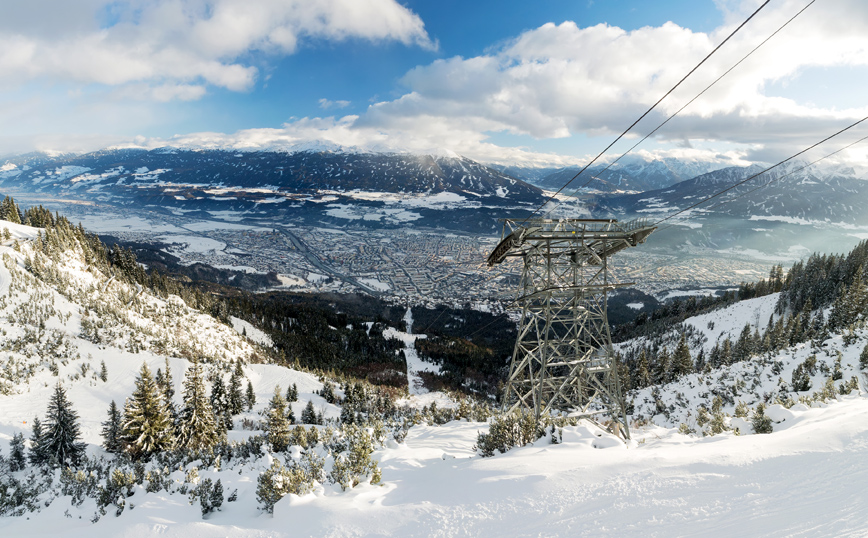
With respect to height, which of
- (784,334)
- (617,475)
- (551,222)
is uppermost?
(551,222)

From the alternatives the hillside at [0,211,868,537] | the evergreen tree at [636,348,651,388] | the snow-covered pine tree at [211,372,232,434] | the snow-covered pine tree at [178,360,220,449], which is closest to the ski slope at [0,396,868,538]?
the hillside at [0,211,868,537]

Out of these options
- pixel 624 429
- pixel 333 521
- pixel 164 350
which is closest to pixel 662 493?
pixel 333 521

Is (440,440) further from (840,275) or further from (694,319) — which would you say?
(694,319)

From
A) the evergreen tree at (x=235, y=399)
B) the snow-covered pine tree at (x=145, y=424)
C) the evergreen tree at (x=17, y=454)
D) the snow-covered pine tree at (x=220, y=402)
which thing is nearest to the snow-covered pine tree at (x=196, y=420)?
the snow-covered pine tree at (x=145, y=424)

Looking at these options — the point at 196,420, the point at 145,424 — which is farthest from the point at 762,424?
the point at 196,420

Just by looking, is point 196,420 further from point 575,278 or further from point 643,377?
point 643,377

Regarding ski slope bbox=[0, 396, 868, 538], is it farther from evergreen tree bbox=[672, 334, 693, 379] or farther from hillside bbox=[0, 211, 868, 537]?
evergreen tree bbox=[672, 334, 693, 379]
